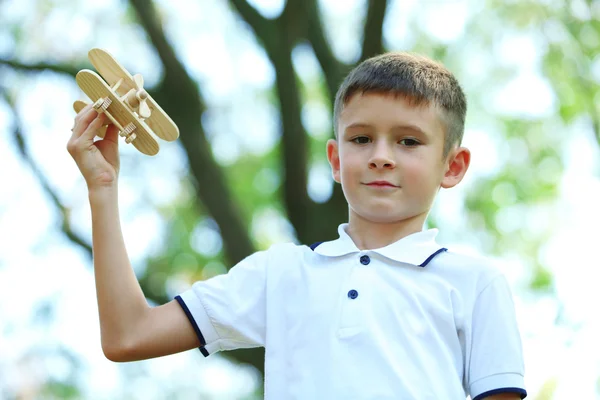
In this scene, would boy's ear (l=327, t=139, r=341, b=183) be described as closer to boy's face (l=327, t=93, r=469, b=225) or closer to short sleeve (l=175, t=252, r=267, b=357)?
boy's face (l=327, t=93, r=469, b=225)

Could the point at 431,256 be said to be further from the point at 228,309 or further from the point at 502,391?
the point at 228,309

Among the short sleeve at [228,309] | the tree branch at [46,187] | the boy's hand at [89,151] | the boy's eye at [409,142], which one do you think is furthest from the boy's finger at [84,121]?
the tree branch at [46,187]

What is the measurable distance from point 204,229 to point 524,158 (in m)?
3.37

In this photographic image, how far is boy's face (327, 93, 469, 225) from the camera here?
2.20 m

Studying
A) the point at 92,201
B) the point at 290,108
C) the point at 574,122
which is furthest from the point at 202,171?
the point at 92,201

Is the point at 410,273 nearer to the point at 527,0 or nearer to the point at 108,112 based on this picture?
the point at 108,112

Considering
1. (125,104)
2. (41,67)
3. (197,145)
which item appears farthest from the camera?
(41,67)

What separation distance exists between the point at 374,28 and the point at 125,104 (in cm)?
378

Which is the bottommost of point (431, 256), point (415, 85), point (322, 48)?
point (431, 256)

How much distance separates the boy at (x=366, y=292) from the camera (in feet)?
6.70

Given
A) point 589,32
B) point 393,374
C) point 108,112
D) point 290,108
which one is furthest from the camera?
point 589,32

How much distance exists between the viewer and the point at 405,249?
7.23ft

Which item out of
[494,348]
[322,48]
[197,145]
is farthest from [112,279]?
[322,48]

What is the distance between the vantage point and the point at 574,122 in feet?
28.5
